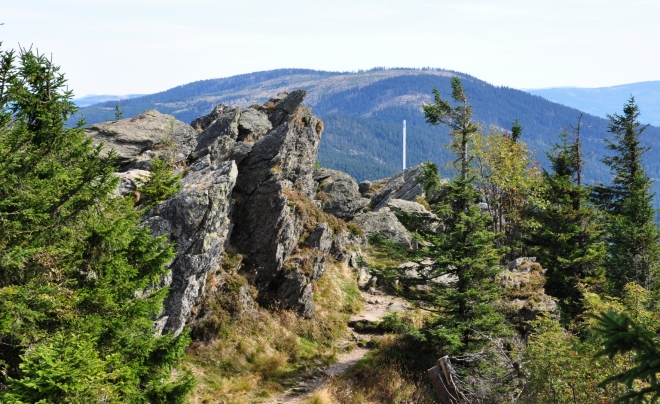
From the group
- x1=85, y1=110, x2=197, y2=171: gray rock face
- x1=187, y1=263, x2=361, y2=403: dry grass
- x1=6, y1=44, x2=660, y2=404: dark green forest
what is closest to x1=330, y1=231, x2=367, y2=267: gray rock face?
x1=6, y1=44, x2=660, y2=404: dark green forest

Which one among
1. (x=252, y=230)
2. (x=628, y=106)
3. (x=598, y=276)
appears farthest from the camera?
(x=628, y=106)

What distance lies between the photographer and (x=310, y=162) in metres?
32.7

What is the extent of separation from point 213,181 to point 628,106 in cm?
3296

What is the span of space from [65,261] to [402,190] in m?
41.6

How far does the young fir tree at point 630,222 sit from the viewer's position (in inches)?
1067

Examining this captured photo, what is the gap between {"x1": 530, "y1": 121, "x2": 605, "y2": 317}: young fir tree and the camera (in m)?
27.6

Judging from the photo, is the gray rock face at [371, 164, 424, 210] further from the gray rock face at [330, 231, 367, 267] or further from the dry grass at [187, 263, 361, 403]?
the dry grass at [187, 263, 361, 403]

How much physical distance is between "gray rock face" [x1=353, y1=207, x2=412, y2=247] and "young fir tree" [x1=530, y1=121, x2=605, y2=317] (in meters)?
11.4

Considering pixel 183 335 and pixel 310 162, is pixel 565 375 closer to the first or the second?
pixel 183 335

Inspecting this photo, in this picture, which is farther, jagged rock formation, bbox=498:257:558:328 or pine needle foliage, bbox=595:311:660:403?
jagged rock formation, bbox=498:257:558:328

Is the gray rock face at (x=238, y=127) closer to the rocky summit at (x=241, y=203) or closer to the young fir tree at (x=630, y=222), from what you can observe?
the rocky summit at (x=241, y=203)

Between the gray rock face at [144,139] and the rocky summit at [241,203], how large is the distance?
0.20 ft

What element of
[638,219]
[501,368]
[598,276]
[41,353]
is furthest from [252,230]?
[638,219]

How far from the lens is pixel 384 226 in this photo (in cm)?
4034
